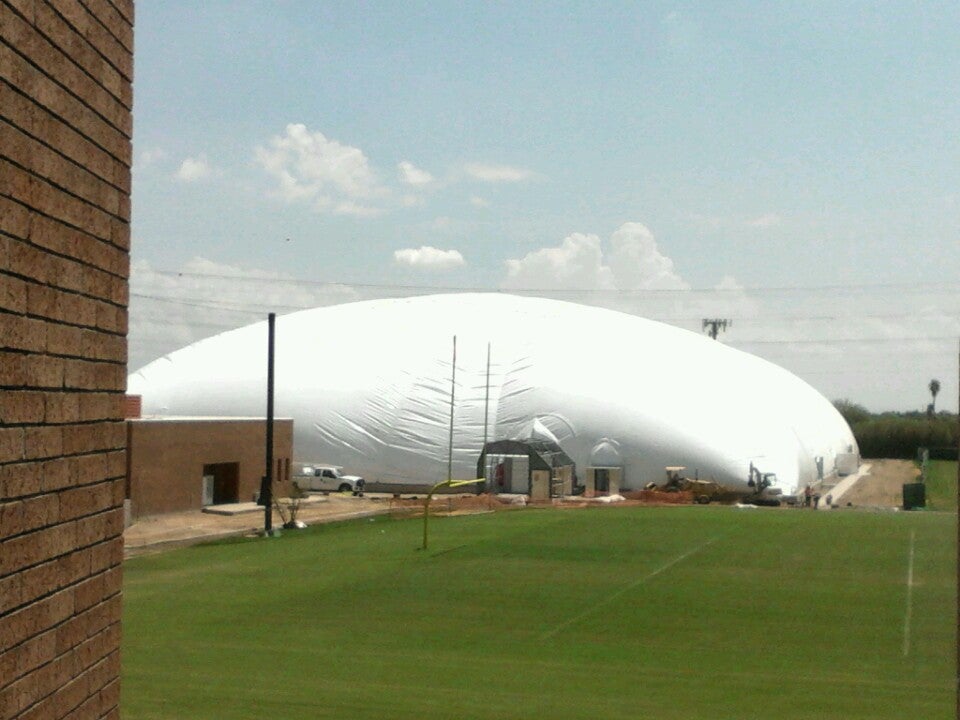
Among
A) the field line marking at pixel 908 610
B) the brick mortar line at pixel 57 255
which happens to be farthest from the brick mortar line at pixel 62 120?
the field line marking at pixel 908 610

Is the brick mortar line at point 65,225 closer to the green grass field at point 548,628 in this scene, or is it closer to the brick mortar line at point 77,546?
the brick mortar line at point 77,546

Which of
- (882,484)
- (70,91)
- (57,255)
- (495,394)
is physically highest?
(70,91)

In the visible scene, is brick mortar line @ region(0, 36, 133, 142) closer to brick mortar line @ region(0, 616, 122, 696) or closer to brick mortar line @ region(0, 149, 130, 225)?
brick mortar line @ region(0, 149, 130, 225)

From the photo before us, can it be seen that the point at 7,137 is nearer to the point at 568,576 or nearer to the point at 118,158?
the point at 118,158

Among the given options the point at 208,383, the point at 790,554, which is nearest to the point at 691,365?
the point at 208,383

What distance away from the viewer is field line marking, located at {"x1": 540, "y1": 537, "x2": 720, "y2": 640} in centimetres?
2020

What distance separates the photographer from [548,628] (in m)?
20.3

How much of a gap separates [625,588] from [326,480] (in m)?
46.8

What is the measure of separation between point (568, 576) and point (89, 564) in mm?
22410

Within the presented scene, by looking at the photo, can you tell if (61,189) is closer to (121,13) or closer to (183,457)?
(121,13)

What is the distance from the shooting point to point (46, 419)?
4.93 m

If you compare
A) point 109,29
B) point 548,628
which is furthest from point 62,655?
point 548,628

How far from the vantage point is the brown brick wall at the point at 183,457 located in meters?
Answer: 49.3

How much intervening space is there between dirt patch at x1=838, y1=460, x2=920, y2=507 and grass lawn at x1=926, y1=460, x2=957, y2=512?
4.78ft
